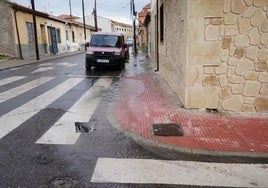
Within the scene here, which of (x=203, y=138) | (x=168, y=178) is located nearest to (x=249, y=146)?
(x=203, y=138)

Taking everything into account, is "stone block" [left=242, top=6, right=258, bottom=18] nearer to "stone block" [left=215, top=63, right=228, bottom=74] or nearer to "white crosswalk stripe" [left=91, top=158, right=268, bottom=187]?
"stone block" [left=215, top=63, right=228, bottom=74]

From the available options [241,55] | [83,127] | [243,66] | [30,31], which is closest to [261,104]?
[243,66]

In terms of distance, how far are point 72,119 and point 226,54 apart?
3718 mm

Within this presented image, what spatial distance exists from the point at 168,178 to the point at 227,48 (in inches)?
144

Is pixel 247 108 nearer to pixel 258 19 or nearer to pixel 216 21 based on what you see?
pixel 258 19

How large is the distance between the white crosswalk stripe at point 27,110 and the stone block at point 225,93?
172 inches

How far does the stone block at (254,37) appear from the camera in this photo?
577cm

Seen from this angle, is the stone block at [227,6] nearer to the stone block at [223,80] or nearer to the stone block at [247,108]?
the stone block at [223,80]

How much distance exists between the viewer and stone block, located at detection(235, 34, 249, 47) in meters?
5.83

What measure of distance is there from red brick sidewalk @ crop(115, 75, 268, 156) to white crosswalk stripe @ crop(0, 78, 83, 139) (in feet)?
6.54

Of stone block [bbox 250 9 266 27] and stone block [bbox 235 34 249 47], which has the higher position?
stone block [bbox 250 9 266 27]

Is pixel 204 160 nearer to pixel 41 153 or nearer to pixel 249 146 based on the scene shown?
pixel 249 146

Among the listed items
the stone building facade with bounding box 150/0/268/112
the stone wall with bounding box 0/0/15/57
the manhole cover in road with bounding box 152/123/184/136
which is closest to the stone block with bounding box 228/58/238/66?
the stone building facade with bounding box 150/0/268/112

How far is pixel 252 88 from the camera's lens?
19.7 ft
